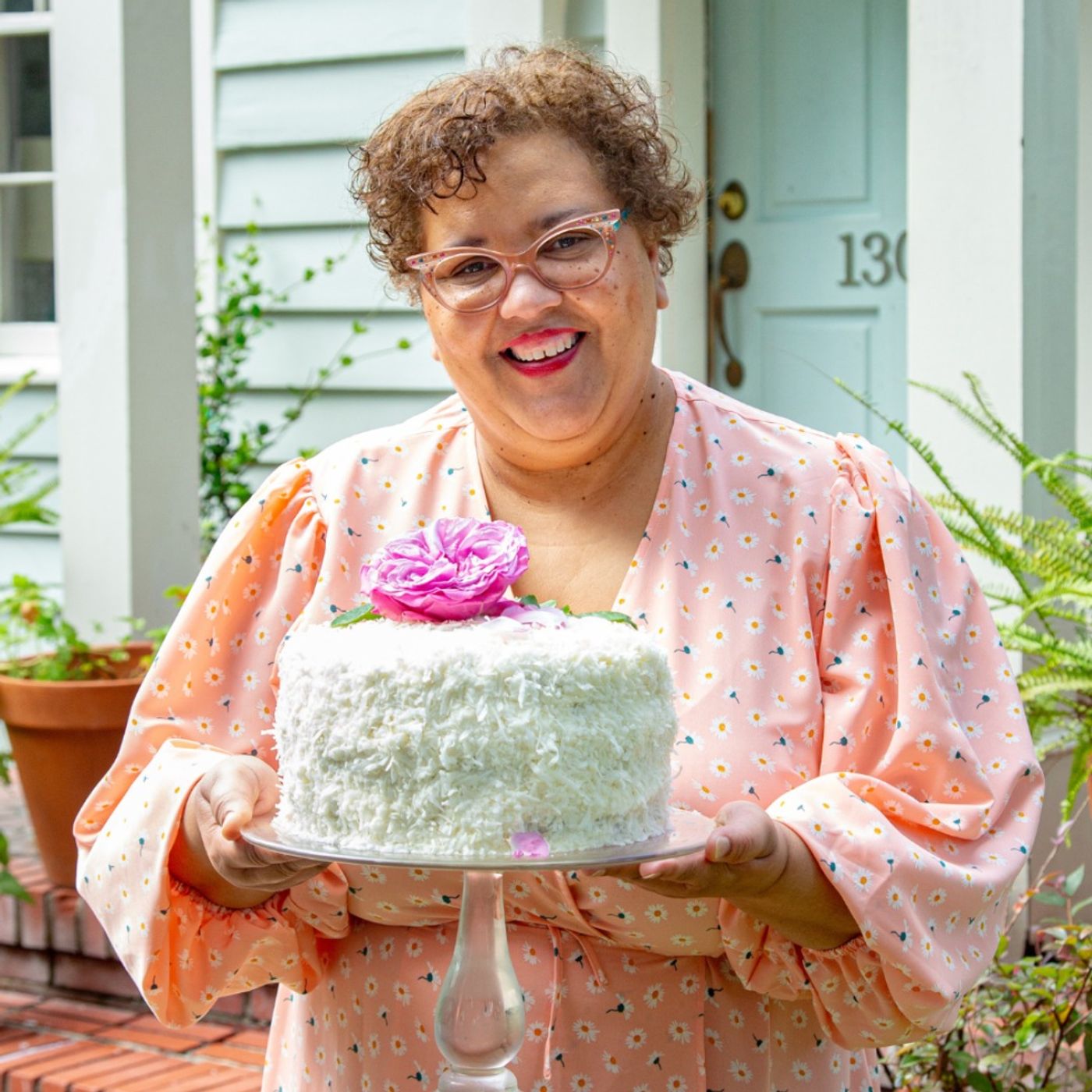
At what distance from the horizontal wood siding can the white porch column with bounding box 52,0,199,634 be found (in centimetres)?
102

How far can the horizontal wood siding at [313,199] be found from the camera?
16.0ft

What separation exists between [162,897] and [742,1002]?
0.64 meters

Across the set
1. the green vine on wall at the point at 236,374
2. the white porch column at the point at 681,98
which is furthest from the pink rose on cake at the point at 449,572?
the green vine on wall at the point at 236,374

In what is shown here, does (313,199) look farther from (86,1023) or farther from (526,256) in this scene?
(526,256)

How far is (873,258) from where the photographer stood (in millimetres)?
4227

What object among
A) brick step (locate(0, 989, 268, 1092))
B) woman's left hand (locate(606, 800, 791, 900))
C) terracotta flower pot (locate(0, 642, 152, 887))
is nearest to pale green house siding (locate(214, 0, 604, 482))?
terracotta flower pot (locate(0, 642, 152, 887))

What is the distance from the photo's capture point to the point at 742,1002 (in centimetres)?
173

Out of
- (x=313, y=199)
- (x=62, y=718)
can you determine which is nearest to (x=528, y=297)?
(x=62, y=718)

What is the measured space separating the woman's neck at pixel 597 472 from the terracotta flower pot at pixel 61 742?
183cm

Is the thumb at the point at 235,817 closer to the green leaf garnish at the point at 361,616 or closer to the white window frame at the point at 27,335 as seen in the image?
the green leaf garnish at the point at 361,616

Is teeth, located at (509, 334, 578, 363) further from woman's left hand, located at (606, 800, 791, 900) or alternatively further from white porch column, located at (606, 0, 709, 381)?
white porch column, located at (606, 0, 709, 381)

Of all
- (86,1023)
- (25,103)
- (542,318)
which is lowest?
(86,1023)

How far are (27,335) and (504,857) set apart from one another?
3.94 meters

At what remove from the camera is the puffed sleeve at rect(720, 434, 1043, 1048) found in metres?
1.54
